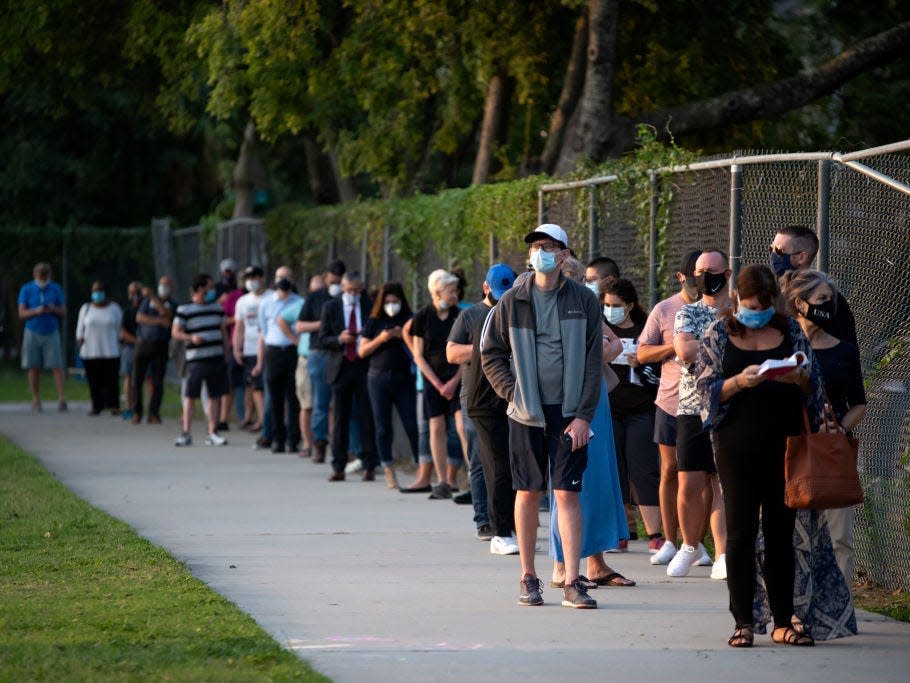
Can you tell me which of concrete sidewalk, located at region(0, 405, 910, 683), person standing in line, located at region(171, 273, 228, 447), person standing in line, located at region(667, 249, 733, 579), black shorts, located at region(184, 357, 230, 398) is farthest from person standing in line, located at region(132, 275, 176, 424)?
person standing in line, located at region(667, 249, 733, 579)

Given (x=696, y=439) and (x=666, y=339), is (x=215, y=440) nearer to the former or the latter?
(x=666, y=339)

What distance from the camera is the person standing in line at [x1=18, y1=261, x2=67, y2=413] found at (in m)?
24.6

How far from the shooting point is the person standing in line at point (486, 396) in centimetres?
1069

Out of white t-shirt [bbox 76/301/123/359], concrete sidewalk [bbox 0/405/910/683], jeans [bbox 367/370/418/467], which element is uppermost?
white t-shirt [bbox 76/301/123/359]

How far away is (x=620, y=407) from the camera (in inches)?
440

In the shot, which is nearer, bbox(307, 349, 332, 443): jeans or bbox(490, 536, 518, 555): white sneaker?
bbox(490, 536, 518, 555): white sneaker

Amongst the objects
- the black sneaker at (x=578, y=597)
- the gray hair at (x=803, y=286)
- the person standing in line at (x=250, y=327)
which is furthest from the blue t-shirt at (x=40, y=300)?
the gray hair at (x=803, y=286)

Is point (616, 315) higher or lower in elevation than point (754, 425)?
higher

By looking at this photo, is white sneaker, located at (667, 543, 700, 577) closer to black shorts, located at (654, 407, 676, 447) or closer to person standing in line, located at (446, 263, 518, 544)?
black shorts, located at (654, 407, 676, 447)

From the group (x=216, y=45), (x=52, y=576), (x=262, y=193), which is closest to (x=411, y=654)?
(x=52, y=576)

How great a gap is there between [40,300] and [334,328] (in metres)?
10.3

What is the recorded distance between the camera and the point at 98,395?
24734 millimetres

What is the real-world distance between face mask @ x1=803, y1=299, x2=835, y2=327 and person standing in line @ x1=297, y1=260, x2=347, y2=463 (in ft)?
30.6

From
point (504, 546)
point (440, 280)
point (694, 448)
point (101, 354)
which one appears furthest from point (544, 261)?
point (101, 354)
